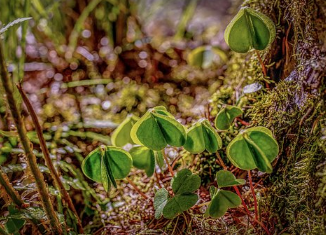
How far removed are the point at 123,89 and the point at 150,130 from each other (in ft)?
2.47

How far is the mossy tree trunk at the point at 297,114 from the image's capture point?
24.0 inches

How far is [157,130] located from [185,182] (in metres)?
0.12

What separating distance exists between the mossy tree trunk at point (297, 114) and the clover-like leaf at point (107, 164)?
29 cm

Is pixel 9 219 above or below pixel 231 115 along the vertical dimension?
below

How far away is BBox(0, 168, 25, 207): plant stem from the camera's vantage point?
67cm

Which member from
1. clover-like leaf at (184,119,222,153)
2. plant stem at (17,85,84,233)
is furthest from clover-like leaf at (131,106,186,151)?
plant stem at (17,85,84,233)

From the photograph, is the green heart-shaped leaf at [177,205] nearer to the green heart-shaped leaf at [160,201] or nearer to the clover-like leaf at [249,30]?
the green heart-shaped leaf at [160,201]

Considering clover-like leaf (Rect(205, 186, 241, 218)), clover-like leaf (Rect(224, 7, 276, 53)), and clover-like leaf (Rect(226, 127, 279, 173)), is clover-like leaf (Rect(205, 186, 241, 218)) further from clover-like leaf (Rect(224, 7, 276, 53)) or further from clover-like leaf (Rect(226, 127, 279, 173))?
clover-like leaf (Rect(224, 7, 276, 53))

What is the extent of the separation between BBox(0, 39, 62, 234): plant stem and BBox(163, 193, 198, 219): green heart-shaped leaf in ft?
0.66

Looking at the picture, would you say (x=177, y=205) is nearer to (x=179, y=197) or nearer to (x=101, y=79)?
(x=179, y=197)

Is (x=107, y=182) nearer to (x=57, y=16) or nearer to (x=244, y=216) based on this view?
(x=244, y=216)

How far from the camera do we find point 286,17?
0.75 meters

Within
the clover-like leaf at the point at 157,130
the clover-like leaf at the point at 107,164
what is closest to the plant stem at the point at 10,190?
the clover-like leaf at the point at 107,164

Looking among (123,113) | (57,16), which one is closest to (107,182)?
(123,113)
